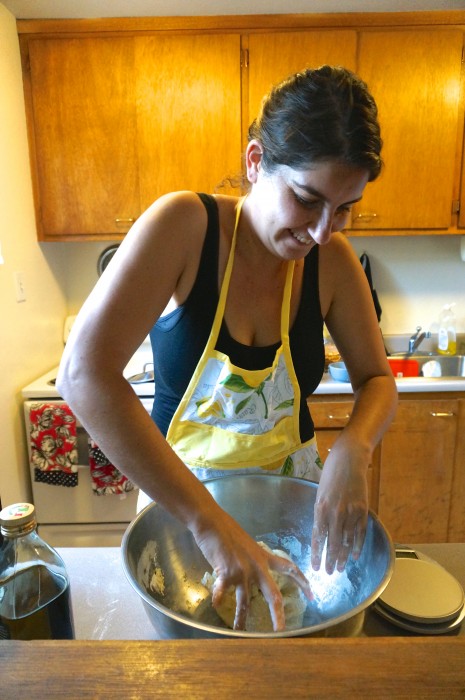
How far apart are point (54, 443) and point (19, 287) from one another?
630mm

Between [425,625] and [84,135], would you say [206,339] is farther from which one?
[84,135]

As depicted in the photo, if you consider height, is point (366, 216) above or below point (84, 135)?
below

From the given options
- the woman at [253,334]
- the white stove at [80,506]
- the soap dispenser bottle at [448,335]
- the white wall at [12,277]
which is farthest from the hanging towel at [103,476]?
the soap dispenser bottle at [448,335]

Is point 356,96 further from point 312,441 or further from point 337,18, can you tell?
point 337,18

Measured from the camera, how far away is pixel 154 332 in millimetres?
861

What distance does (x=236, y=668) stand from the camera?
9.8 inches

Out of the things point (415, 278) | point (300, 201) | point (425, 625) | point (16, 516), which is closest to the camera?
point (16, 516)

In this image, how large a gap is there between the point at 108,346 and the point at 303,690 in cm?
48

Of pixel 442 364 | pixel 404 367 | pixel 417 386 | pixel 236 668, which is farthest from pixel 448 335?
pixel 236 668

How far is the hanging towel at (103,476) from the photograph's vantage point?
1844mm

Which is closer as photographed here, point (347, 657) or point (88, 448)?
point (347, 657)

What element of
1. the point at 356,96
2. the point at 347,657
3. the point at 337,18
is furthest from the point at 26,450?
the point at 337,18

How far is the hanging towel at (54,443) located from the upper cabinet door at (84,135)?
78cm

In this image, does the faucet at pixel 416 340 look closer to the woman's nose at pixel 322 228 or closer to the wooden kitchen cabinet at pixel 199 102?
the wooden kitchen cabinet at pixel 199 102
